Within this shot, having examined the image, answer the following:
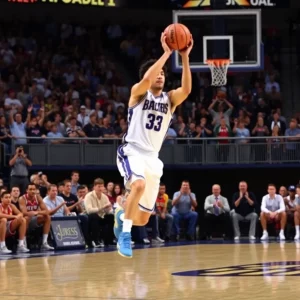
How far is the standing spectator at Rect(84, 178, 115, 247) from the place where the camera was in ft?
60.2

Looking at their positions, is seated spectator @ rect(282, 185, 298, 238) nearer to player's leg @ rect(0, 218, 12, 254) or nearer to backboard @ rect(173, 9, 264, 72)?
backboard @ rect(173, 9, 264, 72)

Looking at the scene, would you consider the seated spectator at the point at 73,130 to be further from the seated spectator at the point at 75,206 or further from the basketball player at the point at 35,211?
the basketball player at the point at 35,211

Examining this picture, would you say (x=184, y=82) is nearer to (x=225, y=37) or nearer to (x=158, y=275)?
(x=158, y=275)

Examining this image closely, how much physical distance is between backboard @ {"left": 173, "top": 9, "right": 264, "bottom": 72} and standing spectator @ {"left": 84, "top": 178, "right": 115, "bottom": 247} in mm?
3716

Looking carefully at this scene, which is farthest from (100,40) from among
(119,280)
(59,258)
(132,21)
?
(119,280)

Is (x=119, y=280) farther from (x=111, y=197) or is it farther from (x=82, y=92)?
(x=82, y=92)

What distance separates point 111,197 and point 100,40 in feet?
29.3

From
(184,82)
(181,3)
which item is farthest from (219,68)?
(184,82)

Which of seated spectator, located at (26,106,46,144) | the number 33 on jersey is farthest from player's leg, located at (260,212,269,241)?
the number 33 on jersey

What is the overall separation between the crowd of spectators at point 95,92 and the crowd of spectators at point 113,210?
186cm

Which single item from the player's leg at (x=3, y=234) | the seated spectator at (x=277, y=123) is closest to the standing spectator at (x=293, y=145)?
the seated spectator at (x=277, y=123)

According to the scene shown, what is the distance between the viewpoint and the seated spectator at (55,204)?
1773 centimetres

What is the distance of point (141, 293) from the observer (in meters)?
8.78

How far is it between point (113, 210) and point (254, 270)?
7785mm
